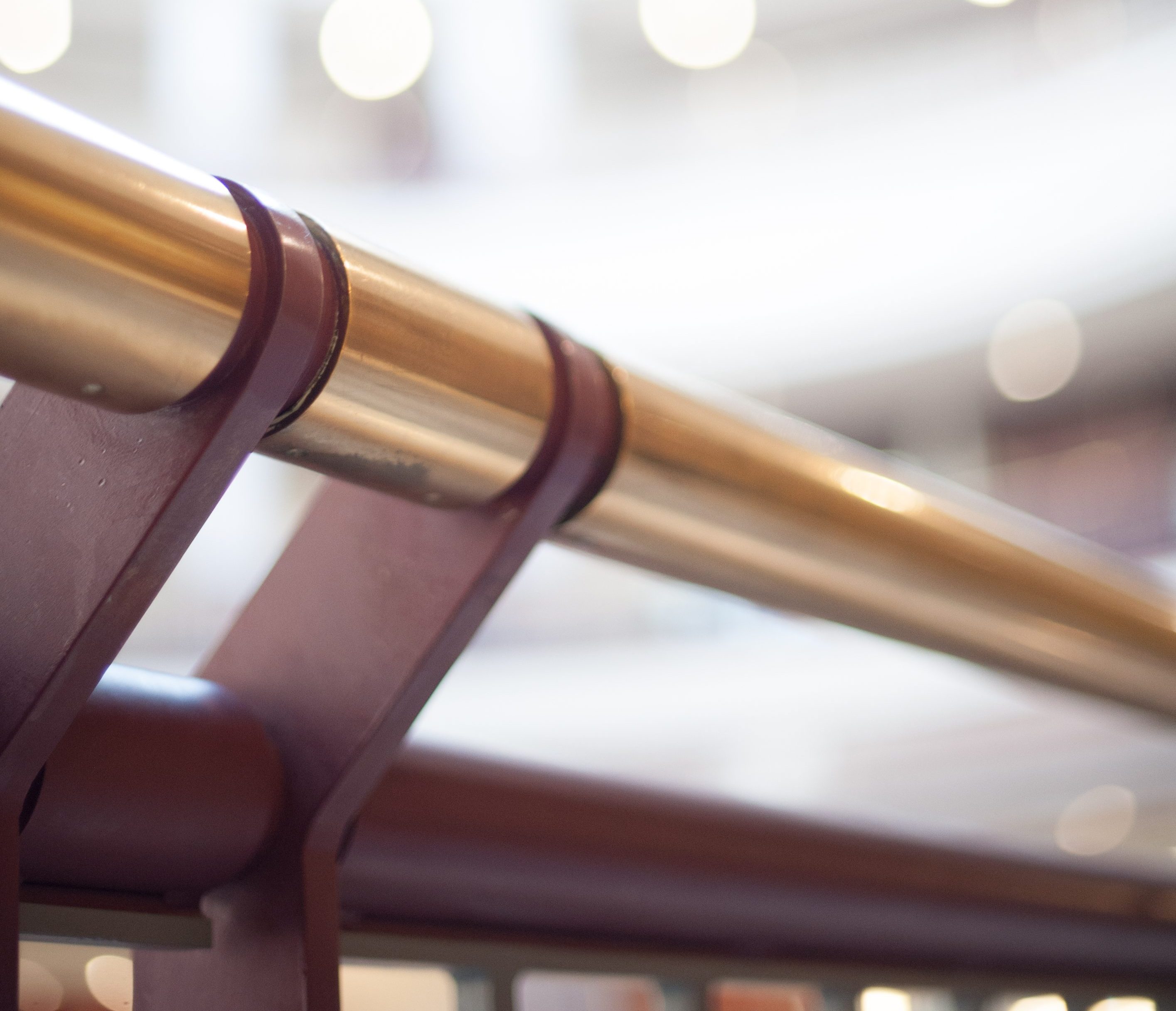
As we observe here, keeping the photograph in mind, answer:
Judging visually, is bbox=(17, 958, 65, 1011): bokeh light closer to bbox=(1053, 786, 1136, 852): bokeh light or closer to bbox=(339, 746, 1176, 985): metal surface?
bbox=(339, 746, 1176, 985): metal surface

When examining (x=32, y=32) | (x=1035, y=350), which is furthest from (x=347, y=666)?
(x=1035, y=350)

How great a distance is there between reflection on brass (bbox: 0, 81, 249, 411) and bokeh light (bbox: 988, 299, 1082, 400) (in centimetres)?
701

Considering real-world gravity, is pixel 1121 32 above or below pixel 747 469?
above

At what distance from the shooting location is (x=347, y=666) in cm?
31

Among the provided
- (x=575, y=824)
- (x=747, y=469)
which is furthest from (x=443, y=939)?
(x=747, y=469)

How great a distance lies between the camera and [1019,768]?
6141 mm

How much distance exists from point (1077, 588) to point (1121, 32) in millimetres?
6413

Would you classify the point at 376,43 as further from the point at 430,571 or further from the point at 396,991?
the point at 430,571

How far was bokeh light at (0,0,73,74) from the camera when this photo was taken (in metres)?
5.85

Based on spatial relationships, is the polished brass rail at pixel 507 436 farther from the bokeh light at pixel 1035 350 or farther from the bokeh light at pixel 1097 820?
the bokeh light at pixel 1035 350

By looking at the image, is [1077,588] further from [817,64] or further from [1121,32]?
[817,64]

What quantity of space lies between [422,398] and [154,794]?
10 cm

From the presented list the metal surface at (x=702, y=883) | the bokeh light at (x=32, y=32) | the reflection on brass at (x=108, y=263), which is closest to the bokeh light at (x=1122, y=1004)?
the metal surface at (x=702, y=883)

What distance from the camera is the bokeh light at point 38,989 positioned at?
283 millimetres
